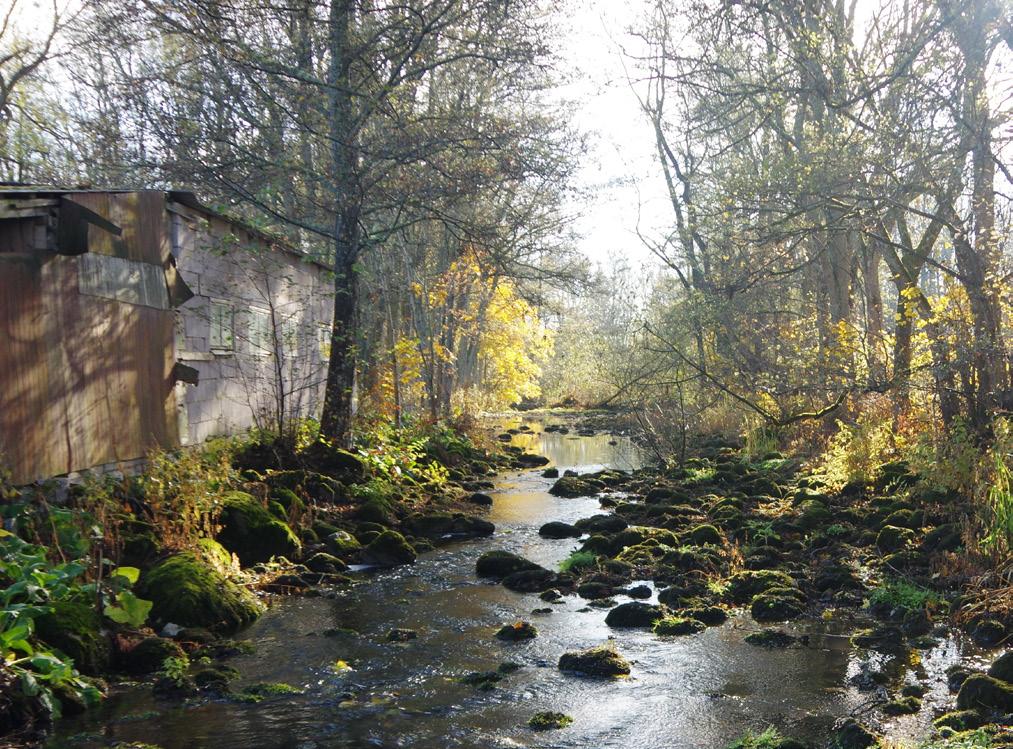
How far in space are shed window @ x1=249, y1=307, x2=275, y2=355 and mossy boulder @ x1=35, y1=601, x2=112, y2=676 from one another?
7.44 m

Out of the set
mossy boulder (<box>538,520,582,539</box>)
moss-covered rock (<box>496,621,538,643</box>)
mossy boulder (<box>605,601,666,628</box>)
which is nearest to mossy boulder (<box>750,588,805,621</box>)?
mossy boulder (<box>605,601,666,628</box>)

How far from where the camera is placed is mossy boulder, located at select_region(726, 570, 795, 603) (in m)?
9.09

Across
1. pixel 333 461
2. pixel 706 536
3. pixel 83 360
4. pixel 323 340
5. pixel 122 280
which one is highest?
pixel 122 280

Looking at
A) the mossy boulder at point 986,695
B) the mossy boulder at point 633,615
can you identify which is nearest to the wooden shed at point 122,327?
the mossy boulder at point 633,615

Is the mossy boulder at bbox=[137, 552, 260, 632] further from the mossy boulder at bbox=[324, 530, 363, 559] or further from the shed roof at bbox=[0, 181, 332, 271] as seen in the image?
the shed roof at bbox=[0, 181, 332, 271]

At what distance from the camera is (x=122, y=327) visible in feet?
33.7

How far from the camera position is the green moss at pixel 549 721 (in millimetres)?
5984

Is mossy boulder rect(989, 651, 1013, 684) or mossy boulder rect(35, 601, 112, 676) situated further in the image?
mossy boulder rect(35, 601, 112, 676)

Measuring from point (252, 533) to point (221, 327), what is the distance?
4138 mm

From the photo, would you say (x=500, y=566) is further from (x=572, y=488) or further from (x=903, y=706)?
(x=572, y=488)

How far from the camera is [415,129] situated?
1293 cm

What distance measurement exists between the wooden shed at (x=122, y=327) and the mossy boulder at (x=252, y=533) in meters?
1.37

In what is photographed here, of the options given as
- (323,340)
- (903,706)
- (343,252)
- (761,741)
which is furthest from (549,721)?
(323,340)

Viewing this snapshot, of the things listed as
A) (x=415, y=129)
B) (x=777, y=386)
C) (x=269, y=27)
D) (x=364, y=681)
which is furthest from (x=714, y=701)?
(x=269, y=27)
